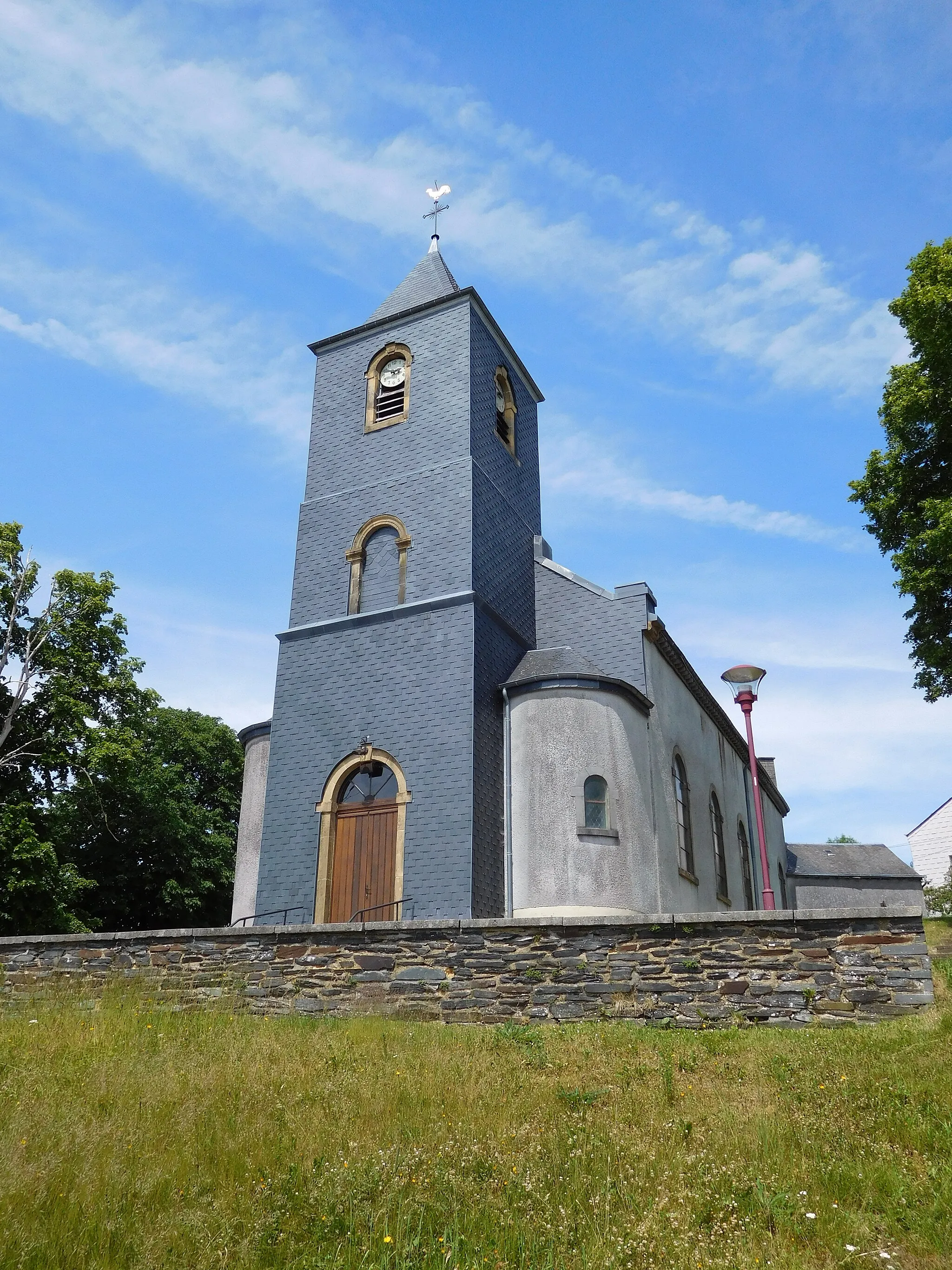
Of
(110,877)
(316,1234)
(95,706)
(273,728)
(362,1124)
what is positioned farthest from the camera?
(110,877)

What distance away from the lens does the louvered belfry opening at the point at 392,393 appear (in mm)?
22094

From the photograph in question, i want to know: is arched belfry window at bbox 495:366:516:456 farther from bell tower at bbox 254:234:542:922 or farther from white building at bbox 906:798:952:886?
white building at bbox 906:798:952:886

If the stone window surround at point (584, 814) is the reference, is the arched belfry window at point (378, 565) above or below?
above

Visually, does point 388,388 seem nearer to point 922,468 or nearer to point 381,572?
point 381,572

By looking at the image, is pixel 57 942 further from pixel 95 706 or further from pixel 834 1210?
pixel 95 706

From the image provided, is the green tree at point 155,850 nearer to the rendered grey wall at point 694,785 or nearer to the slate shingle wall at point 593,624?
the slate shingle wall at point 593,624

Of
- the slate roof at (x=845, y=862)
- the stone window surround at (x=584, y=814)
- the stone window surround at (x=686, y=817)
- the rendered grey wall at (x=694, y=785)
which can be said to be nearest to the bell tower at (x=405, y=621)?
the stone window surround at (x=584, y=814)

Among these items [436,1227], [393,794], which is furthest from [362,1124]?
[393,794]

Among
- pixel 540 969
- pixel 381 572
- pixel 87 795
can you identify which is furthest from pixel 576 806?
pixel 87 795

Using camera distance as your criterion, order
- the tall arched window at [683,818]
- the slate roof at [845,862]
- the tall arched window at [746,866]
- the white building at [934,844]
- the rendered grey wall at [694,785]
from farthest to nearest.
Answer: the white building at [934,844] < the slate roof at [845,862] < the tall arched window at [746,866] < the tall arched window at [683,818] < the rendered grey wall at [694,785]

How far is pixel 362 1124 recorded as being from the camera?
22.3ft

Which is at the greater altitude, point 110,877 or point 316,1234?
point 110,877

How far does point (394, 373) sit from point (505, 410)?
287 centimetres

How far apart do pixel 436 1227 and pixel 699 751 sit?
19019mm
